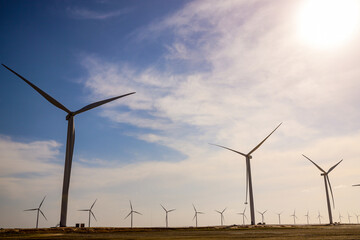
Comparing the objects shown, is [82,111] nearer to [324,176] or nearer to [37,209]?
[37,209]

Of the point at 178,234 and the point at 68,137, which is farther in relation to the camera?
the point at 68,137

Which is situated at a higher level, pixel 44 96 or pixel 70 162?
pixel 44 96

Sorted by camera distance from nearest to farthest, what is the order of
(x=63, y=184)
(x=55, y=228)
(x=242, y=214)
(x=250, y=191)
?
(x=55, y=228) → (x=63, y=184) → (x=250, y=191) → (x=242, y=214)

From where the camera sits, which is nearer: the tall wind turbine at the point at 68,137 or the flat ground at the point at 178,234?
the flat ground at the point at 178,234

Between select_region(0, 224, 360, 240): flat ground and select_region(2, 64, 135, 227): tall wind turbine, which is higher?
select_region(2, 64, 135, 227): tall wind turbine

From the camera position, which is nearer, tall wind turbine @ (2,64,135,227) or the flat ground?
the flat ground

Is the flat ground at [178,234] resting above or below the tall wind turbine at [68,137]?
below

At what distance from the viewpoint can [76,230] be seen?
69.8 meters

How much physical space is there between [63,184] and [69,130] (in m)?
14.7

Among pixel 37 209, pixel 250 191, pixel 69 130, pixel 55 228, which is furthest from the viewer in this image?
pixel 37 209

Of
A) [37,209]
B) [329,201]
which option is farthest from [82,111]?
[329,201]

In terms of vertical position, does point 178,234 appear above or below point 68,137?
below

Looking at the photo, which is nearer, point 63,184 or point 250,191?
point 63,184

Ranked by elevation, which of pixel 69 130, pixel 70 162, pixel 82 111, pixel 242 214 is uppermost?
pixel 82 111
